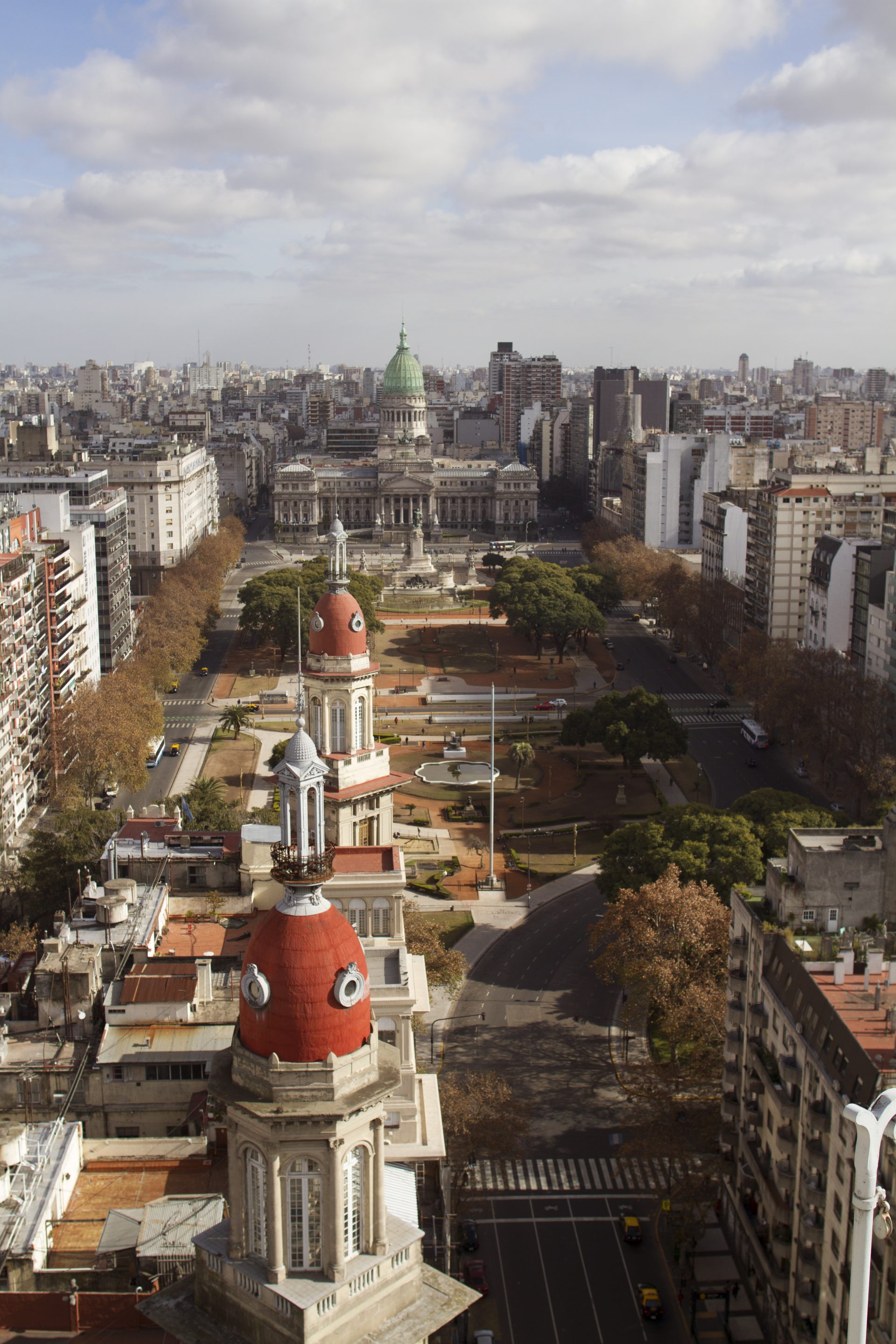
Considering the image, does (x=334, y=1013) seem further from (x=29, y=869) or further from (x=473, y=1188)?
(x=29, y=869)

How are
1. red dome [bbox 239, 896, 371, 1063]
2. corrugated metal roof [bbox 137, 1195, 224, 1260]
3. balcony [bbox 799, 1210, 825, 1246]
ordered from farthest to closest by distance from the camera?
balcony [bbox 799, 1210, 825, 1246] → corrugated metal roof [bbox 137, 1195, 224, 1260] → red dome [bbox 239, 896, 371, 1063]

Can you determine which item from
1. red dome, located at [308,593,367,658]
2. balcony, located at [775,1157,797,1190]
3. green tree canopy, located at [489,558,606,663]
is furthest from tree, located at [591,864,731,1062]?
green tree canopy, located at [489,558,606,663]

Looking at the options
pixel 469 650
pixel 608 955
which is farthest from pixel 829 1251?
pixel 469 650

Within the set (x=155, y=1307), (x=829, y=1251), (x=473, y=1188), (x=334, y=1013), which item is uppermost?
(x=334, y=1013)

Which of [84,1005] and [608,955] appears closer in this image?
[84,1005]

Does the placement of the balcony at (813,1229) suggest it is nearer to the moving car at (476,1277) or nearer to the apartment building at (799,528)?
the moving car at (476,1277)

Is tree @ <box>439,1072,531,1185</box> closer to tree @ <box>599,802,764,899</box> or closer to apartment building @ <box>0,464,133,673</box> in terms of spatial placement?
tree @ <box>599,802,764,899</box>

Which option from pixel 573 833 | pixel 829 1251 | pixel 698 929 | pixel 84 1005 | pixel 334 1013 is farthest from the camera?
pixel 573 833

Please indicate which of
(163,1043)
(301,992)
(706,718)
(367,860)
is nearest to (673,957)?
(367,860)
